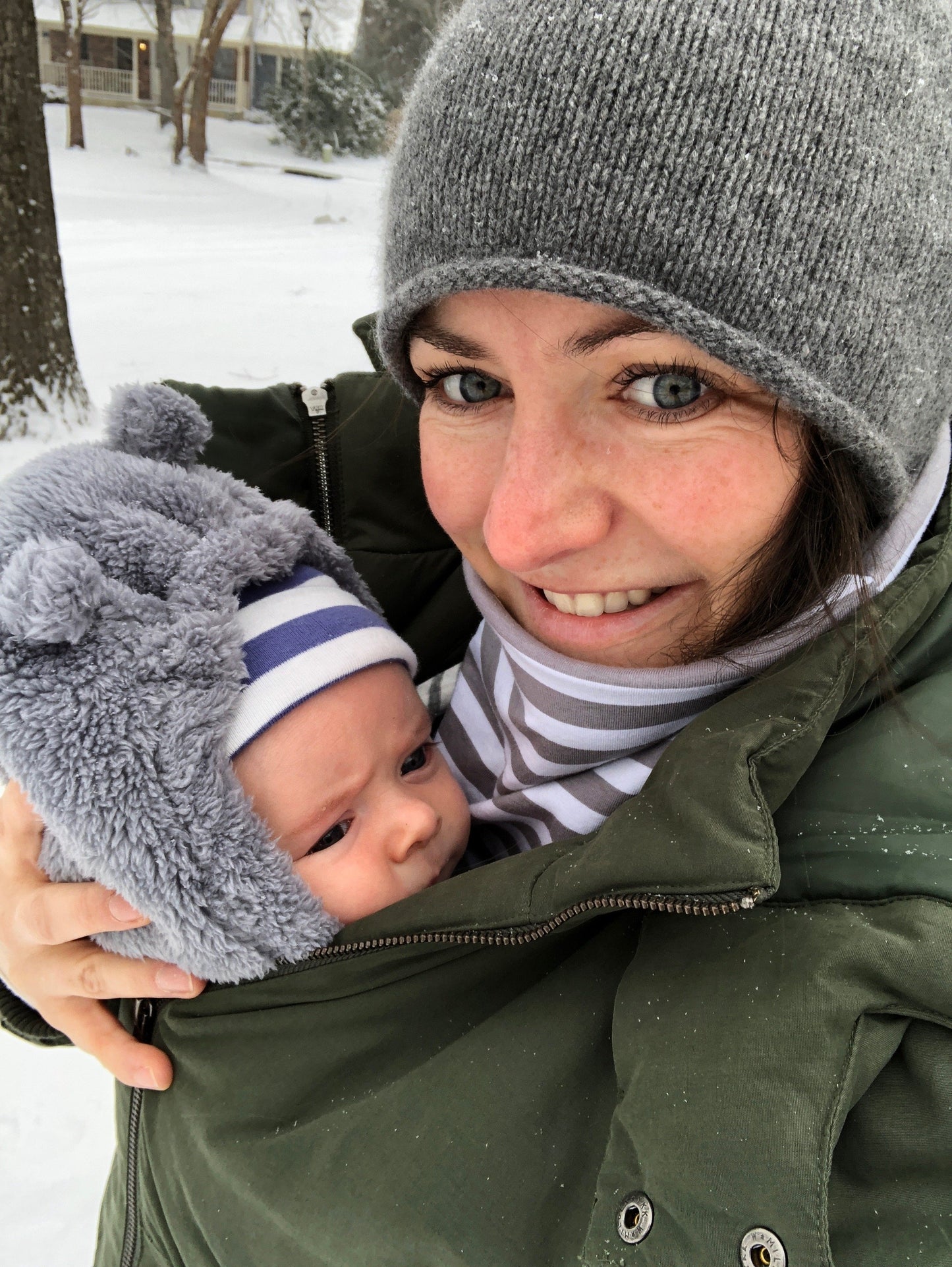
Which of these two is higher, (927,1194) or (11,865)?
(927,1194)

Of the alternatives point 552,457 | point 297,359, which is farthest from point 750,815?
point 297,359

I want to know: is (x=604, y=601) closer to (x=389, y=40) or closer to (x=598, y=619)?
(x=598, y=619)

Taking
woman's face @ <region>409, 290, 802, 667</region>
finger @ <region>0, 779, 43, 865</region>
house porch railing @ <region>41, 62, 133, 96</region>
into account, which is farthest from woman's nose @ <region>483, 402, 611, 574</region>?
house porch railing @ <region>41, 62, 133, 96</region>

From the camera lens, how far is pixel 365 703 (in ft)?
5.05

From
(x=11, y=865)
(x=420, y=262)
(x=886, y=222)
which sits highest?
(x=886, y=222)

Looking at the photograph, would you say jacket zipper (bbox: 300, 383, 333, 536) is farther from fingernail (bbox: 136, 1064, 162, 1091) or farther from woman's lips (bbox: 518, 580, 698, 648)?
fingernail (bbox: 136, 1064, 162, 1091)

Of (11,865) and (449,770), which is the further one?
(449,770)

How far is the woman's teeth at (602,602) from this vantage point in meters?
1.24

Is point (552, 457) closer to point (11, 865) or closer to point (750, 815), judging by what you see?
point (750, 815)

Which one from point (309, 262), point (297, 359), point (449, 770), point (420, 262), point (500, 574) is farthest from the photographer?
point (309, 262)

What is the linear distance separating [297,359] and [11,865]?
18.6ft

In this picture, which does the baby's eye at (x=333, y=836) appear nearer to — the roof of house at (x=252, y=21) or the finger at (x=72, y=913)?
the finger at (x=72, y=913)

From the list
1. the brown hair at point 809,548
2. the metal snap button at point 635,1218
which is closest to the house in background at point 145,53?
the brown hair at point 809,548

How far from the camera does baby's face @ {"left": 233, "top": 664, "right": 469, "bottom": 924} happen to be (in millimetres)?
1406
